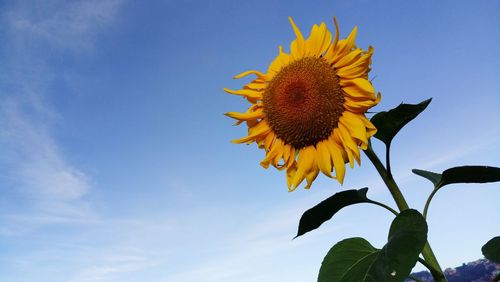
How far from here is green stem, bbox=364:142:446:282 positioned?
2.74 metres

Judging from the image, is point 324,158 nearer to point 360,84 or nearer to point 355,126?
point 355,126

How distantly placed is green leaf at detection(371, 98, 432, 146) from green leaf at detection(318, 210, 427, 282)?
548 mm

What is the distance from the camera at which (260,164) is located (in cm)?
337

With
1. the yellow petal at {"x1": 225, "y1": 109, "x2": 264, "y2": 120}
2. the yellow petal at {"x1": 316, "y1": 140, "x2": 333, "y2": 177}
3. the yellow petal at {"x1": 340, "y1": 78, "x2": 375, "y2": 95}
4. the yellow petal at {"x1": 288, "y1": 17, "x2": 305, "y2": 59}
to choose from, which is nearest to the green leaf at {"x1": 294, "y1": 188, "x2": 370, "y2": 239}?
the yellow petal at {"x1": 316, "y1": 140, "x2": 333, "y2": 177}

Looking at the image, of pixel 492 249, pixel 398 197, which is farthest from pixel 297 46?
pixel 492 249

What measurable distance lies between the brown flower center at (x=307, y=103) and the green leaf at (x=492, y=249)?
1.36 metres

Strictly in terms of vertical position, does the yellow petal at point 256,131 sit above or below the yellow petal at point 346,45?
below

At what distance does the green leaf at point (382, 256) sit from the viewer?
7.96 feet

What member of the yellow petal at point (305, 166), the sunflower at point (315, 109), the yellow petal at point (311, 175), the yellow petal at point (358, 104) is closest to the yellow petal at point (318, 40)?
the sunflower at point (315, 109)

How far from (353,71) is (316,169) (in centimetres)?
71

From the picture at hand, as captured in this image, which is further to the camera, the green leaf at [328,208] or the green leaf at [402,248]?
the green leaf at [328,208]

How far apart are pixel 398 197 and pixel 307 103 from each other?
33.6 inches

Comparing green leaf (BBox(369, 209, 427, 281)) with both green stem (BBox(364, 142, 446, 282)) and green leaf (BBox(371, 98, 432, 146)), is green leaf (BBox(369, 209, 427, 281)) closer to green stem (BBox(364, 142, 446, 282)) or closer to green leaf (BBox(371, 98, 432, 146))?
green stem (BBox(364, 142, 446, 282))

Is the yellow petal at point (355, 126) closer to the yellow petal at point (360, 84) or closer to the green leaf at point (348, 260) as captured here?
the yellow petal at point (360, 84)
